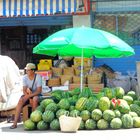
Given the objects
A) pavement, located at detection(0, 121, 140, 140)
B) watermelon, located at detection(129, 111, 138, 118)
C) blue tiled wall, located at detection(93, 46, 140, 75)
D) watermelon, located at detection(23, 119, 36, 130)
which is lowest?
pavement, located at detection(0, 121, 140, 140)

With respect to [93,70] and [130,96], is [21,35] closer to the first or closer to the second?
[93,70]

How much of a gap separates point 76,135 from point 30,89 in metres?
2.30

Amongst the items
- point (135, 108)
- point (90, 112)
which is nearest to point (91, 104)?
point (90, 112)

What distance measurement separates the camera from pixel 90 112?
9828mm

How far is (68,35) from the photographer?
10172mm

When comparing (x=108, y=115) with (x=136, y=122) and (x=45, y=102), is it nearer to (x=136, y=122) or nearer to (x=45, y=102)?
(x=136, y=122)

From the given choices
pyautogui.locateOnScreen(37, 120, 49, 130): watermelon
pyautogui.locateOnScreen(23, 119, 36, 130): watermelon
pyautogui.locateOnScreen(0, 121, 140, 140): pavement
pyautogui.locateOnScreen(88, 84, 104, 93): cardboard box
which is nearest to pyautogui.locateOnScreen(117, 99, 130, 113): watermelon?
pyautogui.locateOnScreen(0, 121, 140, 140): pavement

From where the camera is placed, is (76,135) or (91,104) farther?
(91,104)

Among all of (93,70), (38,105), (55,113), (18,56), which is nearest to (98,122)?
(55,113)

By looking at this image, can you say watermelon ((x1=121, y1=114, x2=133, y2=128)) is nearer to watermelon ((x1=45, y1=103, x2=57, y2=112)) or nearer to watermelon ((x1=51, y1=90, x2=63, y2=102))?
watermelon ((x1=45, y1=103, x2=57, y2=112))

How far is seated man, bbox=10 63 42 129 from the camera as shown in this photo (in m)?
10.6

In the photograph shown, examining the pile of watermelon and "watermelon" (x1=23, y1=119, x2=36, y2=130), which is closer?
the pile of watermelon

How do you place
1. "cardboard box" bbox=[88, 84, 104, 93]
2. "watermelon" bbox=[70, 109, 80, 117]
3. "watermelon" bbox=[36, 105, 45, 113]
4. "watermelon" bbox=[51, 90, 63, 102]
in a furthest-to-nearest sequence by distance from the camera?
"cardboard box" bbox=[88, 84, 104, 93] < "watermelon" bbox=[51, 90, 63, 102] < "watermelon" bbox=[36, 105, 45, 113] < "watermelon" bbox=[70, 109, 80, 117]

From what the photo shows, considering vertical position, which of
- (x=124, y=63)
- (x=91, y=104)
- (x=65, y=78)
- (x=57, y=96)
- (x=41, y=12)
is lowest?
(x=91, y=104)
